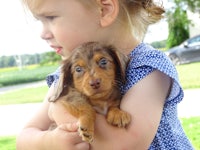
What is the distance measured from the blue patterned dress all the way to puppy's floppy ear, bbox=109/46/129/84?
0.12ft

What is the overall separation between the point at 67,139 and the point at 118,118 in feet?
0.79

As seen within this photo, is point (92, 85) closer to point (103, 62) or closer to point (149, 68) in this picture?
point (103, 62)

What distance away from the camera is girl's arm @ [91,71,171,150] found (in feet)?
5.82

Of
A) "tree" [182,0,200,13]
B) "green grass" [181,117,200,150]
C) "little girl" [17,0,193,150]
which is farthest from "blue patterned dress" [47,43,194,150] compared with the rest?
"tree" [182,0,200,13]

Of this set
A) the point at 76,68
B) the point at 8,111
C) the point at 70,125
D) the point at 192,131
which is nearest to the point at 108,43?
the point at 76,68

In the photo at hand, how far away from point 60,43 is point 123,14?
346mm

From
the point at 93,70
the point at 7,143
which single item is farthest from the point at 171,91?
the point at 7,143

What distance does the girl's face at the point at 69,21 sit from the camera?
6.48 feet

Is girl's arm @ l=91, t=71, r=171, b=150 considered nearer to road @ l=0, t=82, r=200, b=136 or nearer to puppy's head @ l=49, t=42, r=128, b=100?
puppy's head @ l=49, t=42, r=128, b=100

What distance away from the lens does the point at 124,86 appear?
191 centimetres

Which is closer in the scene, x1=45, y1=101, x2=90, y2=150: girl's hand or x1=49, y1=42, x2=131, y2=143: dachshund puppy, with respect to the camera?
x1=49, y1=42, x2=131, y2=143: dachshund puppy

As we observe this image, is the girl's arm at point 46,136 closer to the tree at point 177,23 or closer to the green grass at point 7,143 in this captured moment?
the green grass at point 7,143

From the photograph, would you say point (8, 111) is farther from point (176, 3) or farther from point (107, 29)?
point (176, 3)

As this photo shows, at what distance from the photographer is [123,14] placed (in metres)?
2.18
